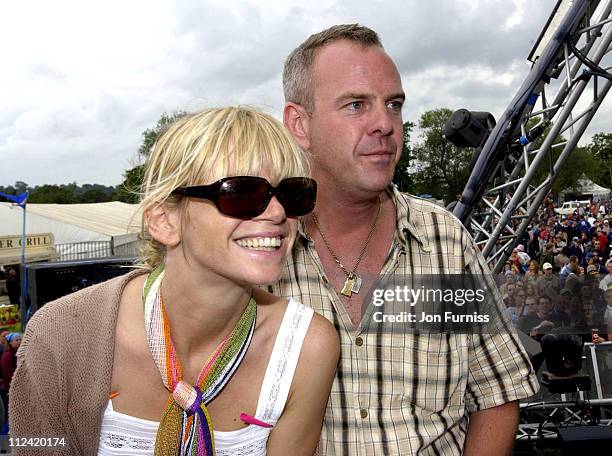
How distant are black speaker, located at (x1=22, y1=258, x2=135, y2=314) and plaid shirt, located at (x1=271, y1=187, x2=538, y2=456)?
6018 mm

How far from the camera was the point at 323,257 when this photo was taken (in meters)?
2.13

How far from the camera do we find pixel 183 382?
59.7 inches

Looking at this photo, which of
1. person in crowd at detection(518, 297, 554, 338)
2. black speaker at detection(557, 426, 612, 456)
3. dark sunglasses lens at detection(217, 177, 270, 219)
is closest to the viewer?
dark sunglasses lens at detection(217, 177, 270, 219)

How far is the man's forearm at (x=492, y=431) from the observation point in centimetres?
198

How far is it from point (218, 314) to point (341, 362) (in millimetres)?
538

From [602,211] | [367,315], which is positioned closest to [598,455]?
[367,315]

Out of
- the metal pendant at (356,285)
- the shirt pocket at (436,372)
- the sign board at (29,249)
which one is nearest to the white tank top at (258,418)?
the metal pendant at (356,285)

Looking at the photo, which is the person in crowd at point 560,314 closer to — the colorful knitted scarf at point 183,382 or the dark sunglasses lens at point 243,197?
the colorful knitted scarf at point 183,382

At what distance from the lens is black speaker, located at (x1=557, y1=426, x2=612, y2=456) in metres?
2.71

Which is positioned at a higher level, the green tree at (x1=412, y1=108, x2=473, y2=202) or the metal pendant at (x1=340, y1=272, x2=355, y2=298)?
the green tree at (x1=412, y1=108, x2=473, y2=202)

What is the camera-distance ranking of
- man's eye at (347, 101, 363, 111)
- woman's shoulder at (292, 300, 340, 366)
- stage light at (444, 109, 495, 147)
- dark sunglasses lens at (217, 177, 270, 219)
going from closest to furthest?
dark sunglasses lens at (217, 177, 270, 219) → woman's shoulder at (292, 300, 340, 366) → man's eye at (347, 101, 363, 111) → stage light at (444, 109, 495, 147)

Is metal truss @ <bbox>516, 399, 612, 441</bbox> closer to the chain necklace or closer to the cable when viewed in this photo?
the cable

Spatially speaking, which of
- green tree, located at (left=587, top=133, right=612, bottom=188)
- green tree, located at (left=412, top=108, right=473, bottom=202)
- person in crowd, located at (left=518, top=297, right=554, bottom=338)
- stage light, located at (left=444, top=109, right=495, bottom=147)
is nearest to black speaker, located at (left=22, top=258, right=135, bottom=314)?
stage light, located at (left=444, top=109, right=495, bottom=147)

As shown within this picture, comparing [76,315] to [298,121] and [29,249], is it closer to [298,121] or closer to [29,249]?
[298,121]
